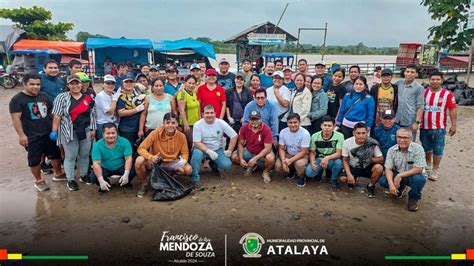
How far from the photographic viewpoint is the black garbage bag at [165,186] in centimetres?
406

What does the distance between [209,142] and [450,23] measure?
37.0ft

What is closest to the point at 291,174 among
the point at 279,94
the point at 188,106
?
the point at 279,94

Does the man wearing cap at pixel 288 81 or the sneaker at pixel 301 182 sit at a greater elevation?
the man wearing cap at pixel 288 81

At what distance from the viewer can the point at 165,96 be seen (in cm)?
471

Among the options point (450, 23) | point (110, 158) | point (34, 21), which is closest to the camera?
point (110, 158)

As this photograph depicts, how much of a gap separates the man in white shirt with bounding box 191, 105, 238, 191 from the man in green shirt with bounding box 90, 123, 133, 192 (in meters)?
0.90

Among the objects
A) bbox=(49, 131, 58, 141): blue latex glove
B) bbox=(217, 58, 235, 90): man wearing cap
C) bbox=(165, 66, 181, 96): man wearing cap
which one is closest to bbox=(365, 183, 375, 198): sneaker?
bbox=(217, 58, 235, 90): man wearing cap

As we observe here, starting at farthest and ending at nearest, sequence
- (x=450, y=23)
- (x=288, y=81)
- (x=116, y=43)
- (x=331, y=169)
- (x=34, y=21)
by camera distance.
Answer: (x=34, y=21) < (x=116, y=43) < (x=450, y=23) < (x=288, y=81) < (x=331, y=169)

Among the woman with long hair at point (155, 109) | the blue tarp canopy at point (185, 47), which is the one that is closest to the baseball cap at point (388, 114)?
the woman with long hair at point (155, 109)

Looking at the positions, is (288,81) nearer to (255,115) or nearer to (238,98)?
(238,98)

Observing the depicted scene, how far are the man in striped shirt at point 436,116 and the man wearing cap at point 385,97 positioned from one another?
48 cm

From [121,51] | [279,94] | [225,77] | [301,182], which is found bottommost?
[301,182]

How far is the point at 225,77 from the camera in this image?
5727 mm

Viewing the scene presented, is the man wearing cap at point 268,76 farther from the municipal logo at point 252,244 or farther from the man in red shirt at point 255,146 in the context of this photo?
the municipal logo at point 252,244
